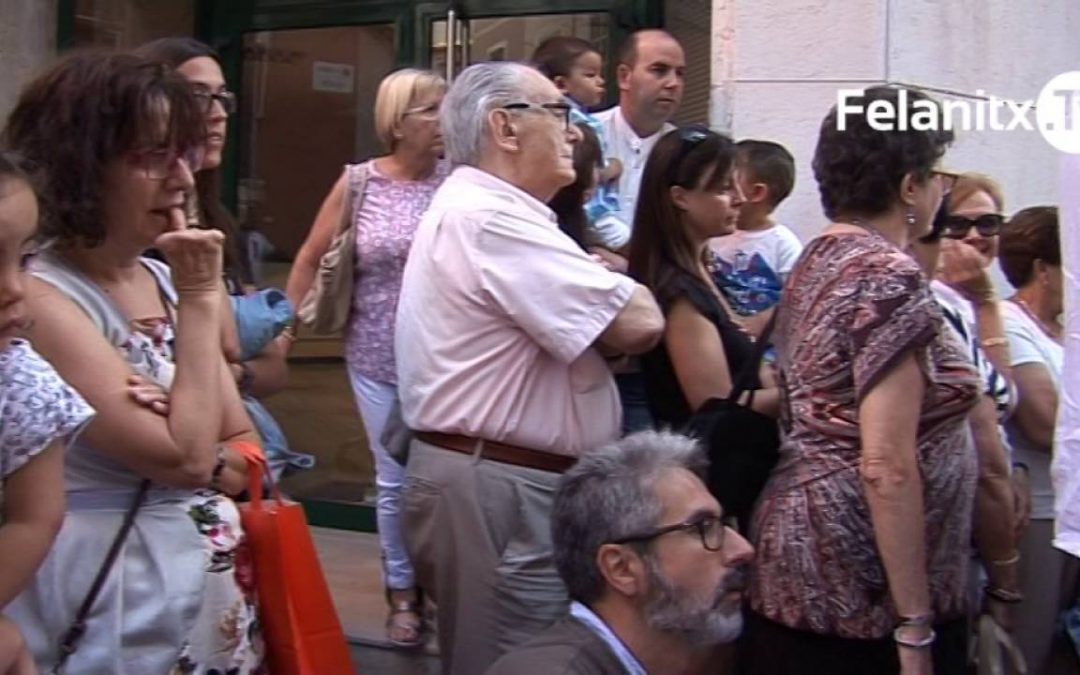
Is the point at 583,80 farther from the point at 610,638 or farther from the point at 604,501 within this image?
the point at 610,638

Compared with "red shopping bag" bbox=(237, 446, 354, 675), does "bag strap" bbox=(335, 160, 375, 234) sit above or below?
above

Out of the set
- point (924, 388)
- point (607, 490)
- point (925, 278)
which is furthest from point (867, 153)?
point (607, 490)

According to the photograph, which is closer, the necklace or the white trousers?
the necklace

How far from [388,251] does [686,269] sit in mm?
1490

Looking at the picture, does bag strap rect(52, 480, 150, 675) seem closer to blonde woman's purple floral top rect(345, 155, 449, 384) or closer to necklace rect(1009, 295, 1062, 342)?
blonde woman's purple floral top rect(345, 155, 449, 384)

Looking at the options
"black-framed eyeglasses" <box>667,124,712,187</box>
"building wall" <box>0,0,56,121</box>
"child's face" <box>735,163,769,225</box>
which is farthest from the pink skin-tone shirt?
"building wall" <box>0,0,56,121</box>

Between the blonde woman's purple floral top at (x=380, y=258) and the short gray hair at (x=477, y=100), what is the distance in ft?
4.57

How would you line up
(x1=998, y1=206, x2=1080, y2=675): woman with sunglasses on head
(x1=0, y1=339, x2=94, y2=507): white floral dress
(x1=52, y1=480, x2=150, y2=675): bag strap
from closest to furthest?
(x1=0, y1=339, x2=94, y2=507): white floral dress < (x1=52, y1=480, x2=150, y2=675): bag strap < (x1=998, y1=206, x2=1080, y2=675): woman with sunglasses on head

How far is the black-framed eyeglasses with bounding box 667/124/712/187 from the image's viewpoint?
12.2 ft

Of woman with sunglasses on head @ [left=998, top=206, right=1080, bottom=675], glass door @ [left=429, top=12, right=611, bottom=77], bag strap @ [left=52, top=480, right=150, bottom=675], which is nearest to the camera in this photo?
bag strap @ [left=52, top=480, right=150, bottom=675]

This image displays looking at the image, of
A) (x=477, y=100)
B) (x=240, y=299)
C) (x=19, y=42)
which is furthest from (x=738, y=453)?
(x=19, y=42)

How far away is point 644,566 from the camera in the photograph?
102 inches

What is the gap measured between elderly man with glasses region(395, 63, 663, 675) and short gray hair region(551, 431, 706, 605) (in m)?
0.58

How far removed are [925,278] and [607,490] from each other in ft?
2.91
